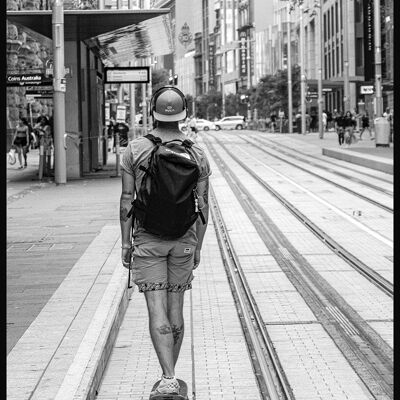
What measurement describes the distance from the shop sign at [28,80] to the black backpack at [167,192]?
21617 millimetres

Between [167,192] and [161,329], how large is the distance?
2.66ft

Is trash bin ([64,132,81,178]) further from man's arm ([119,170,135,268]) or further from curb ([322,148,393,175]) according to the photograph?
man's arm ([119,170,135,268])

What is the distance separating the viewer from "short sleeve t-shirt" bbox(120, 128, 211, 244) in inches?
229

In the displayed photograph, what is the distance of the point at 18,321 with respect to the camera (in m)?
8.31

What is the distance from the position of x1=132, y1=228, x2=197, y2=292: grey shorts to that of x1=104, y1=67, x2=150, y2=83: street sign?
26.0 metres

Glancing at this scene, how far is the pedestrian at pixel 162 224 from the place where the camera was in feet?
18.7

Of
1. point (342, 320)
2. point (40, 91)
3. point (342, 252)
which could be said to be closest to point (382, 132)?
point (40, 91)

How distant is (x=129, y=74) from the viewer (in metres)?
31.9

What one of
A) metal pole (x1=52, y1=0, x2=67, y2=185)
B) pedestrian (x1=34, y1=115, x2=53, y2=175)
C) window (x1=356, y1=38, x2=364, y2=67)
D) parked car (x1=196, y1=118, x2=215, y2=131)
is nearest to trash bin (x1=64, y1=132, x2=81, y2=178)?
pedestrian (x1=34, y1=115, x2=53, y2=175)

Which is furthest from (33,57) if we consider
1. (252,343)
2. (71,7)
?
(252,343)

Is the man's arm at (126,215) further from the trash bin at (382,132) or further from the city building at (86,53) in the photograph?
the trash bin at (382,132)

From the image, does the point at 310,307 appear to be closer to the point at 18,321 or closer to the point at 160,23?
the point at 18,321

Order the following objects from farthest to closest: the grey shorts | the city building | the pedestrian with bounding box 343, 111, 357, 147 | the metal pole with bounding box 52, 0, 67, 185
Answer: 1. the pedestrian with bounding box 343, 111, 357, 147
2. the city building
3. the metal pole with bounding box 52, 0, 67, 185
4. the grey shorts

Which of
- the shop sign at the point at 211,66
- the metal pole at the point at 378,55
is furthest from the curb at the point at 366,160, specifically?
the shop sign at the point at 211,66
